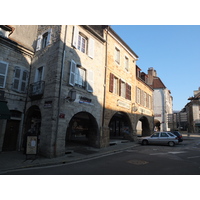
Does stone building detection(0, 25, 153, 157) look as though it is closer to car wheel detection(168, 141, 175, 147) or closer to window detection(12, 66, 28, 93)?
window detection(12, 66, 28, 93)

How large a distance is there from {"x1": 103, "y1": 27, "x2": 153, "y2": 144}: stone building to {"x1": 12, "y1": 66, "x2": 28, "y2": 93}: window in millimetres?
6353

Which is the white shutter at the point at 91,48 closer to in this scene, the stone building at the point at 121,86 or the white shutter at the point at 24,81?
the stone building at the point at 121,86

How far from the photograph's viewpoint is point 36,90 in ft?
34.7

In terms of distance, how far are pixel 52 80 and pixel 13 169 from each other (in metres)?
5.28

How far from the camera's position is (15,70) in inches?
429

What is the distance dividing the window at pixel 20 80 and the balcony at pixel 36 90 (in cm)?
69

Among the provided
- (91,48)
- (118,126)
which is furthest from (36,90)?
(118,126)

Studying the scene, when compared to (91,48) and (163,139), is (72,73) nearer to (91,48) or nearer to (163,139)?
(91,48)

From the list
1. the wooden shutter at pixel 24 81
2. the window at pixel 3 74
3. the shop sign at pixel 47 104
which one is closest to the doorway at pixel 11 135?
the wooden shutter at pixel 24 81

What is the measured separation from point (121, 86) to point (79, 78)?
569 cm

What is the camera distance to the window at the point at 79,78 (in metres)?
10.4

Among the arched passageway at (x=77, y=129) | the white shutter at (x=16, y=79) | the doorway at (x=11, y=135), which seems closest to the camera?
the doorway at (x=11, y=135)

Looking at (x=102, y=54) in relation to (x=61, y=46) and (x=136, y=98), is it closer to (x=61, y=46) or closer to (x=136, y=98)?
(x=61, y=46)

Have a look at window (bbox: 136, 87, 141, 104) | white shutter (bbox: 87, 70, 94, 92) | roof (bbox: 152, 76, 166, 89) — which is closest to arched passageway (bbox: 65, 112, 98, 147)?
white shutter (bbox: 87, 70, 94, 92)
